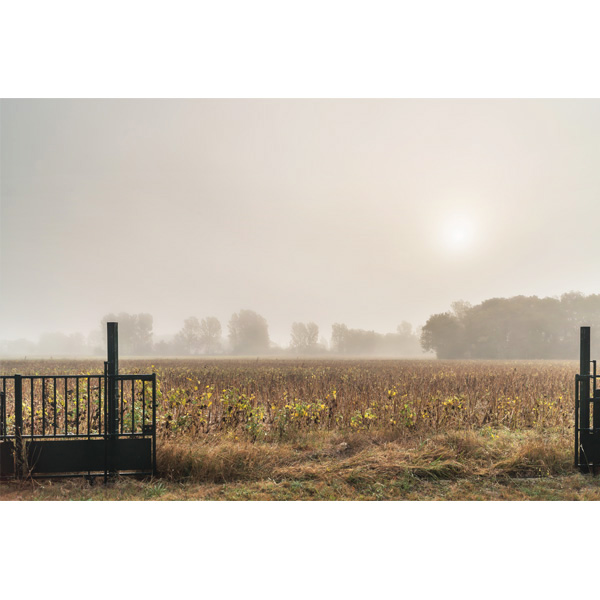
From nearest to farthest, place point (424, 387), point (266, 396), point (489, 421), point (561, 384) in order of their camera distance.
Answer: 1. point (489, 421)
2. point (266, 396)
3. point (424, 387)
4. point (561, 384)

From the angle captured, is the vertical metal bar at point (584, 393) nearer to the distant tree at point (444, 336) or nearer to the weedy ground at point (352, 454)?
the weedy ground at point (352, 454)

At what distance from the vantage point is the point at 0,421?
19.4 feet

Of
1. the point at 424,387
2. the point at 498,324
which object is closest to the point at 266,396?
the point at 424,387

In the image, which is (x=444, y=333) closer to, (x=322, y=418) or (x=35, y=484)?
(x=322, y=418)

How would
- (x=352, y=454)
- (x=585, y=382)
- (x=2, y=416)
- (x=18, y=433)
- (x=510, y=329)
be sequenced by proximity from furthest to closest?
(x=510, y=329) → (x=352, y=454) → (x=585, y=382) → (x=2, y=416) → (x=18, y=433)

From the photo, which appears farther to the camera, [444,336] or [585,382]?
[444,336]

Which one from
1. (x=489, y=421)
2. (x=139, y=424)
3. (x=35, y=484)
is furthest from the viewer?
(x=489, y=421)

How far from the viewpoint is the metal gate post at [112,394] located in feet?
18.9

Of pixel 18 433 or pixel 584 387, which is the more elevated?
pixel 584 387

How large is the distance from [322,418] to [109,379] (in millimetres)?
4152

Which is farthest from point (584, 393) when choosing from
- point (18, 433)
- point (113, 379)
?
point (18, 433)

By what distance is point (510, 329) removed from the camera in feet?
154

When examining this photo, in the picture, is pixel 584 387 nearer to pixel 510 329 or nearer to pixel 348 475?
pixel 348 475

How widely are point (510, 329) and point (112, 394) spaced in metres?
47.5
